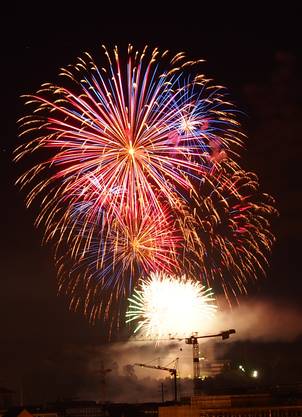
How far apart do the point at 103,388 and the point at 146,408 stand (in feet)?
224

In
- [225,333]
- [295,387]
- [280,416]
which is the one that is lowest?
[280,416]

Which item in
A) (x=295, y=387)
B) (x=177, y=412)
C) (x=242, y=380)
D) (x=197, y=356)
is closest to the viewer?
(x=177, y=412)

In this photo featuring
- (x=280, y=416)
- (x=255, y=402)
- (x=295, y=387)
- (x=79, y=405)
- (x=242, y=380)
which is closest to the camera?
(x=280, y=416)

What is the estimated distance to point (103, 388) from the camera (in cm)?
16075

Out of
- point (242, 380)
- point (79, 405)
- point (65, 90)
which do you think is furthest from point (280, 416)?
point (242, 380)

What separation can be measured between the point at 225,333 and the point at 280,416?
152ft

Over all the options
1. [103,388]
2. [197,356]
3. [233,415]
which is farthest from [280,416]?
[103,388]

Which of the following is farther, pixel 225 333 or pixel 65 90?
pixel 225 333

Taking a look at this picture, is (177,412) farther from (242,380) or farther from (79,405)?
(242,380)

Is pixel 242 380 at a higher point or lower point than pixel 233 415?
higher

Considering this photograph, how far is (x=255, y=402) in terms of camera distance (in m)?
58.5

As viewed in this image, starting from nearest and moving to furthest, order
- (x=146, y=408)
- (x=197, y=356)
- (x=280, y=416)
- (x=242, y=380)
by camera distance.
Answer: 1. (x=280, y=416)
2. (x=146, y=408)
3. (x=197, y=356)
4. (x=242, y=380)

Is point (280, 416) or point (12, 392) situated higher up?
point (12, 392)

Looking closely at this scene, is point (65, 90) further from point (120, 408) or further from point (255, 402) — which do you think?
point (120, 408)
